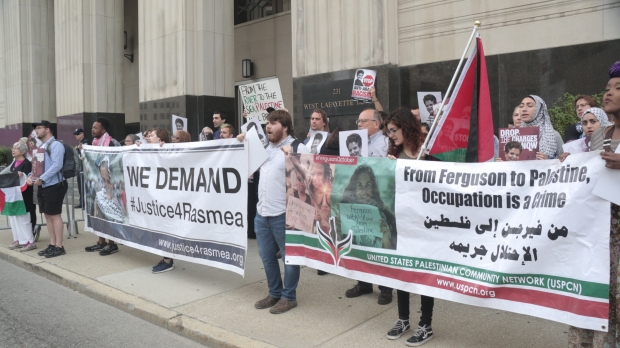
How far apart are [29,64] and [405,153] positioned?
19.8 m

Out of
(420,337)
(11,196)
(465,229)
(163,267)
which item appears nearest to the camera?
(465,229)

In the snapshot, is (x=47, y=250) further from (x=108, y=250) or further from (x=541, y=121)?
(x=541, y=121)

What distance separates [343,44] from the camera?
9.28 meters

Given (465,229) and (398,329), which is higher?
(465,229)

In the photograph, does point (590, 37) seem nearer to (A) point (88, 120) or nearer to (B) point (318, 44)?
(B) point (318, 44)

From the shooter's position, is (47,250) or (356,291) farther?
(47,250)

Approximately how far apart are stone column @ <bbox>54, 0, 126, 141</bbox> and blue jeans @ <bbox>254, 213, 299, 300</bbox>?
12.8 metres

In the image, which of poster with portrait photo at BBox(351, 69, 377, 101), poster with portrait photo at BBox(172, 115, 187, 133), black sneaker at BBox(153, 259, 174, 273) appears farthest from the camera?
poster with portrait photo at BBox(172, 115, 187, 133)

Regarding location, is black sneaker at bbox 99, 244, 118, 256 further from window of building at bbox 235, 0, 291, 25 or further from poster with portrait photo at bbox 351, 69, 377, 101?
window of building at bbox 235, 0, 291, 25

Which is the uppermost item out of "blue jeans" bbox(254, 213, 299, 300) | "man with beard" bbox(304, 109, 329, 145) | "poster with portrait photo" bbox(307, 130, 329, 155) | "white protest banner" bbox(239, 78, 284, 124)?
"white protest banner" bbox(239, 78, 284, 124)

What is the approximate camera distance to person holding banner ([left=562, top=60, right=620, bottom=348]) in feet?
10.6

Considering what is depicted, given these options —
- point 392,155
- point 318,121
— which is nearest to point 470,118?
point 392,155

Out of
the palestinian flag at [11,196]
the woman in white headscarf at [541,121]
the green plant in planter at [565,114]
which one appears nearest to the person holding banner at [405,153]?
the woman in white headscarf at [541,121]

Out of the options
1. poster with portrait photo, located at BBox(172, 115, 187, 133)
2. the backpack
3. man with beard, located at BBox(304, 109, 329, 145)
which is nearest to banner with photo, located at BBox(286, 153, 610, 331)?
man with beard, located at BBox(304, 109, 329, 145)
